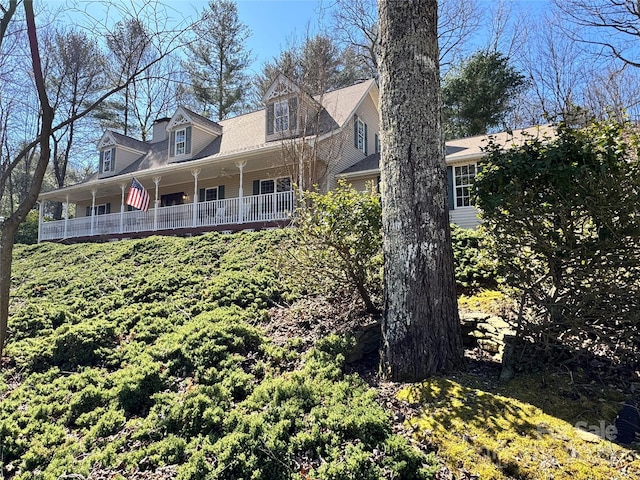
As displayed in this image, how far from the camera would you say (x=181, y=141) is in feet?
53.2

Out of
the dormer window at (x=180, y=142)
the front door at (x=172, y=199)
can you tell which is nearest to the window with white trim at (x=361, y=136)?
Answer: the dormer window at (x=180, y=142)

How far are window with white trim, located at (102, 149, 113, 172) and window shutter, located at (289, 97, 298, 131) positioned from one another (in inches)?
451

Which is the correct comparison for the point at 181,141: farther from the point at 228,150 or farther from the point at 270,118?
the point at 270,118

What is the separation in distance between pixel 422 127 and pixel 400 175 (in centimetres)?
47

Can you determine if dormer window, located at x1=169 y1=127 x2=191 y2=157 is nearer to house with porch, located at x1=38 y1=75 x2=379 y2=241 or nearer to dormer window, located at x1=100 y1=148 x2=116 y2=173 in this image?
house with porch, located at x1=38 y1=75 x2=379 y2=241

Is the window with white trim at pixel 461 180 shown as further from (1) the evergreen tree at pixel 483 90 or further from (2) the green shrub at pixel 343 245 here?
(2) the green shrub at pixel 343 245

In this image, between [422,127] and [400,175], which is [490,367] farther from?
[422,127]

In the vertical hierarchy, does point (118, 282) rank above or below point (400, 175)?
below

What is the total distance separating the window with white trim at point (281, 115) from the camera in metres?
12.8

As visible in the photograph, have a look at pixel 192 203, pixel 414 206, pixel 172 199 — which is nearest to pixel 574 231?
pixel 414 206

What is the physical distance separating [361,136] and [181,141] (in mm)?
7523

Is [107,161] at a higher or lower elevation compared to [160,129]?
lower

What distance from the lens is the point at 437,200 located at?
11.2 ft

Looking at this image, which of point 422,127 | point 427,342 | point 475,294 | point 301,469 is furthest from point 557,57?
point 301,469
